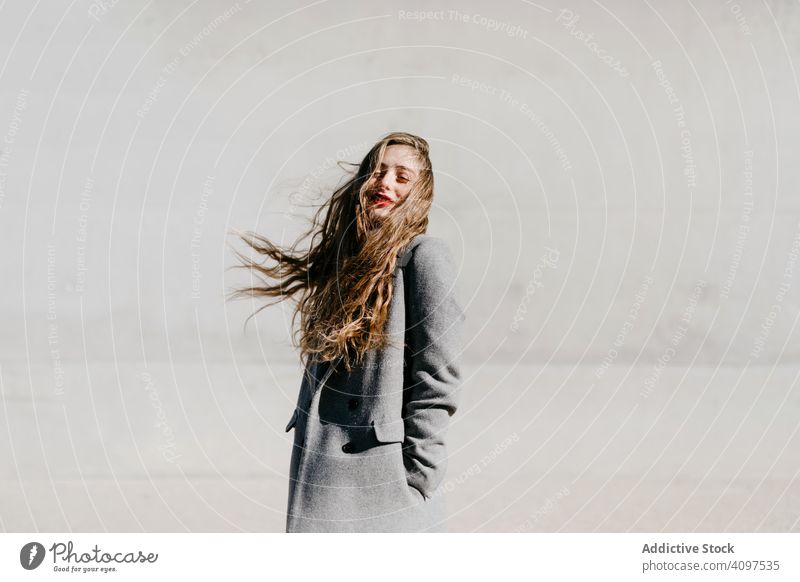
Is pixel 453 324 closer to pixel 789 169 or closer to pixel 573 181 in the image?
pixel 573 181

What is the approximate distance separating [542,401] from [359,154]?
1.29 meters

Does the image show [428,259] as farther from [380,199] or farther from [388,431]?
[388,431]

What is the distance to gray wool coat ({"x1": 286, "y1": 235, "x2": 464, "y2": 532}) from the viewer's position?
273 centimetres

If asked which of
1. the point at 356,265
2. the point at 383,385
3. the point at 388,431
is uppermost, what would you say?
the point at 356,265

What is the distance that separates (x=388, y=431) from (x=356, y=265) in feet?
1.61

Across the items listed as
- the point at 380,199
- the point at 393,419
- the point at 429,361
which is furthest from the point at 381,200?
the point at 393,419

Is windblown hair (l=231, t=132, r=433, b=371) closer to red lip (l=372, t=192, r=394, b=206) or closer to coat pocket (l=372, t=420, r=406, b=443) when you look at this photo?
red lip (l=372, t=192, r=394, b=206)

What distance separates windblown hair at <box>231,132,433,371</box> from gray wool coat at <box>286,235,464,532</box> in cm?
4

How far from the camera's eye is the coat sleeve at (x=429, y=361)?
273 cm

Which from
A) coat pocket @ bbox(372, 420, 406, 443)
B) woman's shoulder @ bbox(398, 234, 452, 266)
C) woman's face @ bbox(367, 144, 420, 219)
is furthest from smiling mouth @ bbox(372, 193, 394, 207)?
coat pocket @ bbox(372, 420, 406, 443)

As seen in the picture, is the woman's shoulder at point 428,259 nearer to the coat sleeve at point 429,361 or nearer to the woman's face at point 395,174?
the coat sleeve at point 429,361

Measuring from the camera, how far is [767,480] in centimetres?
443

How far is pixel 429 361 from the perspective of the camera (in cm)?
273
